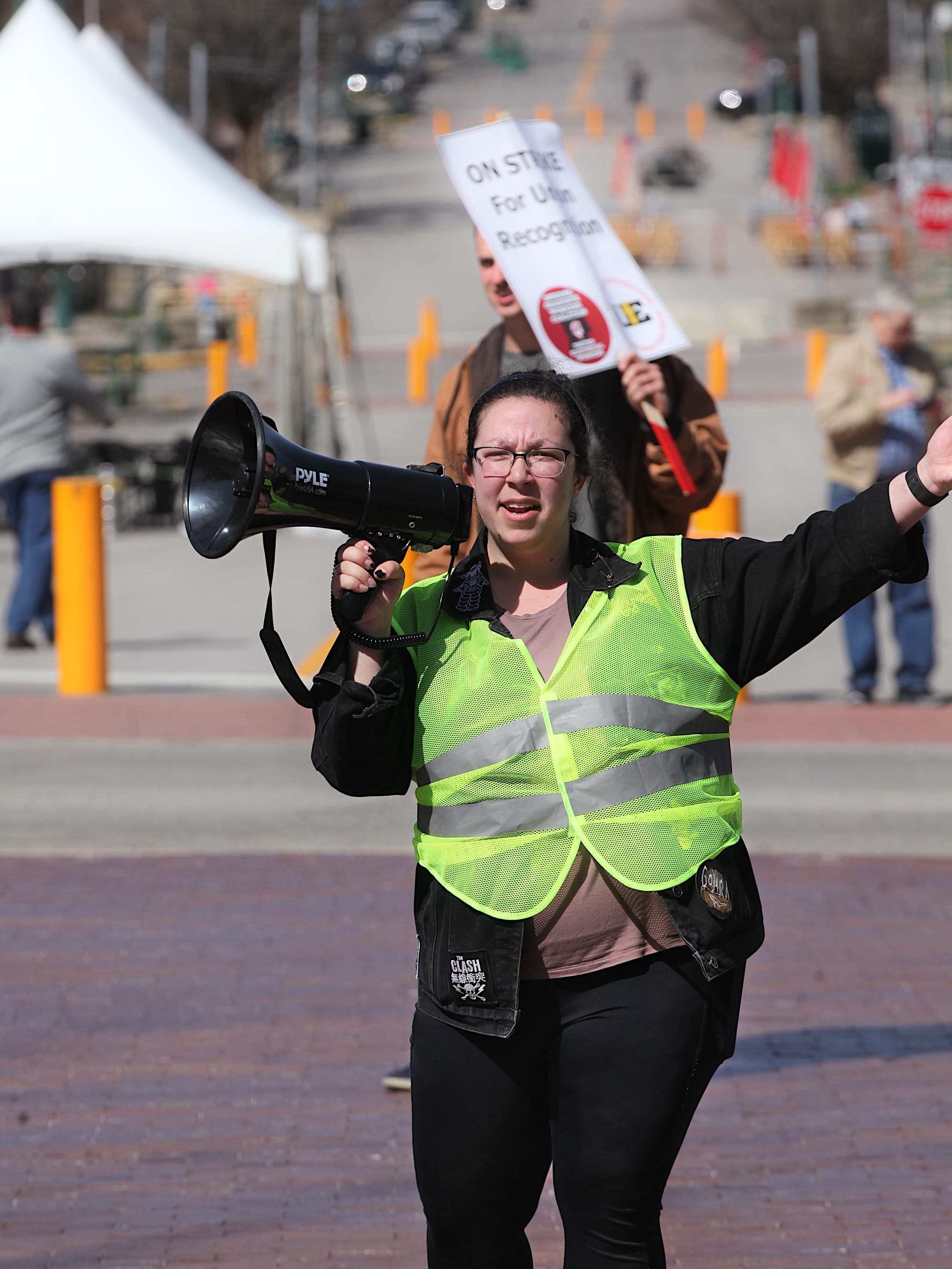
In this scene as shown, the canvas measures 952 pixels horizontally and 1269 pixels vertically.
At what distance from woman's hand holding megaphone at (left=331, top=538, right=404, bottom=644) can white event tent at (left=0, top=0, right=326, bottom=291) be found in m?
12.8

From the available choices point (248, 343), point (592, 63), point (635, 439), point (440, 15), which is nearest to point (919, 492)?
point (635, 439)

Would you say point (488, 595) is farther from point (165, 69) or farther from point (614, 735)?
point (165, 69)

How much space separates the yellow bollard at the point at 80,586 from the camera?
913 centimetres

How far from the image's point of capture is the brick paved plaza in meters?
3.83

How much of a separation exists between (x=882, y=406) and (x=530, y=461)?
606 centimetres

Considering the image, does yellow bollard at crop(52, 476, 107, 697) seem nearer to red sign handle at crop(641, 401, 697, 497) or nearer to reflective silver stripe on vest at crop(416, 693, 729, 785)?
red sign handle at crop(641, 401, 697, 497)

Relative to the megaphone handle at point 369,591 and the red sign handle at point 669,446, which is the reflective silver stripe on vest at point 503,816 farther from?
the red sign handle at point 669,446

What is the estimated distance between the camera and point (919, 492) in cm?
262

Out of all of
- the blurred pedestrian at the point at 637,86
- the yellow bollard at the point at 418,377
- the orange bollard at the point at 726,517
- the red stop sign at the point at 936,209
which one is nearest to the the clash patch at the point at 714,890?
the orange bollard at the point at 726,517

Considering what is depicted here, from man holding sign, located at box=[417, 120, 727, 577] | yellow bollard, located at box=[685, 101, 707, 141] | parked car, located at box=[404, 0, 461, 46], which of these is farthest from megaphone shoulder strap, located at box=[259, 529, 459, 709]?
parked car, located at box=[404, 0, 461, 46]

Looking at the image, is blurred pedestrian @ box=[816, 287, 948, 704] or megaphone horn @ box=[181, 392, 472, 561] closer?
megaphone horn @ box=[181, 392, 472, 561]

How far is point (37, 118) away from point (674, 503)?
12.4 metres

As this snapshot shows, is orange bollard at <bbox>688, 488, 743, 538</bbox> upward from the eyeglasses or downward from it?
downward

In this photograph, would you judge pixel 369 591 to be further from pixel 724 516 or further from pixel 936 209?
pixel 936 209
